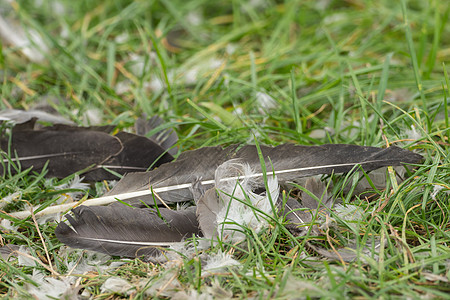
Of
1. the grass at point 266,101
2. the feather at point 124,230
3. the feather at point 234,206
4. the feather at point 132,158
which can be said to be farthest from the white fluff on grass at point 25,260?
the feather at point 234,206

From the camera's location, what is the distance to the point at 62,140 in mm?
1892

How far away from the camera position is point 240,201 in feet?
4.70

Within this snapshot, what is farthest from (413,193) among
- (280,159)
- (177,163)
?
(177,163)

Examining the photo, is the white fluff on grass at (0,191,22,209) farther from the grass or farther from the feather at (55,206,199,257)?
the feather at (55,206,199,257)

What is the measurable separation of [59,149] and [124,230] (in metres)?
0.59

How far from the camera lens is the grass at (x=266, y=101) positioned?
1315mm

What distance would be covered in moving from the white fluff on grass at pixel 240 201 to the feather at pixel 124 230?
0.39ft

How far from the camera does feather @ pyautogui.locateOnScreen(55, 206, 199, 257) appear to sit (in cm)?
146

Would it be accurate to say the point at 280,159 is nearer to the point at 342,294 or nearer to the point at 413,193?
the point at 413,193

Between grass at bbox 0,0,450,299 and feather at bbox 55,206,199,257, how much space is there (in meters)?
0.06

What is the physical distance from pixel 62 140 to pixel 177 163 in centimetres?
55

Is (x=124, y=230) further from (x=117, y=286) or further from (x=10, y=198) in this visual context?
(x=10, y=198)

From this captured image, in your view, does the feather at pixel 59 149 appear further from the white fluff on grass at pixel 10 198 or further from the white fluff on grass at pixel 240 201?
the white fluff on grass at pixel 240 201

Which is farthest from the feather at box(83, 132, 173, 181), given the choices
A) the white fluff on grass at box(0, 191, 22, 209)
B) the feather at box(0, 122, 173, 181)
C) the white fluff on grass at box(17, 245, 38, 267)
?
the white fluff on grass at box(17, 245, 38, 267)
